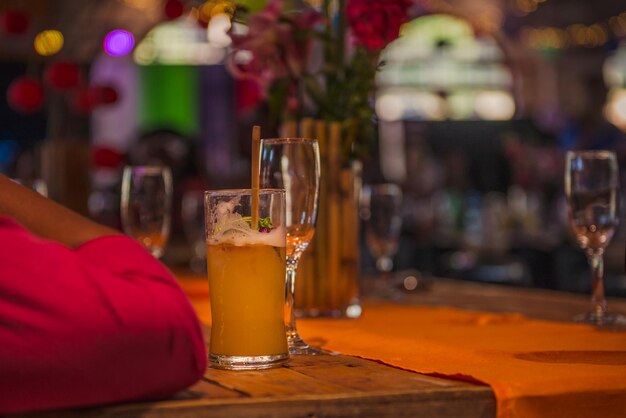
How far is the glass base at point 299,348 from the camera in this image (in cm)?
143

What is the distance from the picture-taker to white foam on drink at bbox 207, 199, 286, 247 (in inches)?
51.1

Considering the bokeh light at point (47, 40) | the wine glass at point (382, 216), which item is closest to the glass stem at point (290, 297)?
the wine glass at point (382, 216)

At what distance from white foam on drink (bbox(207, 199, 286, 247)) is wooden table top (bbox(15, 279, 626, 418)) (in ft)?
0.50

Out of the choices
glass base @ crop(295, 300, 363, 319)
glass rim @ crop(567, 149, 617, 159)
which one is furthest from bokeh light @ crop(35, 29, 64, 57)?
glass rim @ crop(567, 149, 617, 159)

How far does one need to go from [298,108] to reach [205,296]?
562 millimetres

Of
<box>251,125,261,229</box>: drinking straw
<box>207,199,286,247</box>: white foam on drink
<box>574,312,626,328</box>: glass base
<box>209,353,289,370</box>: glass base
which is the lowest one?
<box>209,353,289,370</box>: glass base

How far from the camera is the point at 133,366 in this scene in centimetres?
103

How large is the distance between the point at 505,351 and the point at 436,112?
10775 millimetres

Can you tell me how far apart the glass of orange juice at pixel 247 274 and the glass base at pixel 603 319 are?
26.1 inches

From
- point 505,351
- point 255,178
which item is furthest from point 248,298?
point 505,351

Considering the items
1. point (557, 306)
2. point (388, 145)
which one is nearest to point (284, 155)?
point (557, 306)

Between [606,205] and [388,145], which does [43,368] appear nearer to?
[606,205]

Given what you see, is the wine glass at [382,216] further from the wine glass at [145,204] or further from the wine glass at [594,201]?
the wine glass at [594,201]

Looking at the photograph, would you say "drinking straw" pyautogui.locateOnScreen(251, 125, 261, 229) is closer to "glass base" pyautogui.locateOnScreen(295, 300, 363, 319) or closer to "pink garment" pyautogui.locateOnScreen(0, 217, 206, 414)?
"pink garment" pyautogui.locateOnScreen(0, 217, 206, 414)
